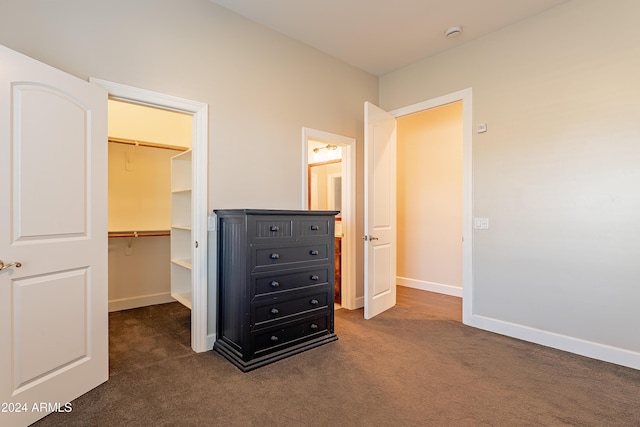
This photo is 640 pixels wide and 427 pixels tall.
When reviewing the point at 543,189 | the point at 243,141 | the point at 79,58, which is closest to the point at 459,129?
the point at 543,189

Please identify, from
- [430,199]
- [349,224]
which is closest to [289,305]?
[349,224]

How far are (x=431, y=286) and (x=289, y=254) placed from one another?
3141 millimetres

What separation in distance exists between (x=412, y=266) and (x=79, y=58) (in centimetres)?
480

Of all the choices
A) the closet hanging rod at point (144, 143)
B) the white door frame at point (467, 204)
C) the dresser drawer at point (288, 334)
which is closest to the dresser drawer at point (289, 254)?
the dresser drawer at point (288, 334)

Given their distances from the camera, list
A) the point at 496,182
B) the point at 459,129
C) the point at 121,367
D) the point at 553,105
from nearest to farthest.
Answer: the point at 121,367
the point at 553,105
the point at 496,182
the point at 459,129

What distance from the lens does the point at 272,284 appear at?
250cm

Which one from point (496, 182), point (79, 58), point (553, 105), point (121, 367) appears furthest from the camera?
point (496, 182)

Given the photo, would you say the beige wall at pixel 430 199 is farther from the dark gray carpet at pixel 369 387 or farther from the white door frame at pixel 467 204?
the dark gray carpet at pixel 369 387

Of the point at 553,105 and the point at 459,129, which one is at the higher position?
the point at 459,129

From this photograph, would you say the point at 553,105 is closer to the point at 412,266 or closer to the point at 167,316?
the point at 412,266

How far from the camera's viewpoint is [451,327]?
3.27m

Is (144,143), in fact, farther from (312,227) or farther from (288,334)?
(288,334)

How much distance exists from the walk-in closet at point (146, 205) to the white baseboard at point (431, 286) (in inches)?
134

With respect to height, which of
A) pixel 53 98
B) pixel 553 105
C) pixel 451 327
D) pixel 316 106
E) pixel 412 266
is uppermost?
pixel 316 106
